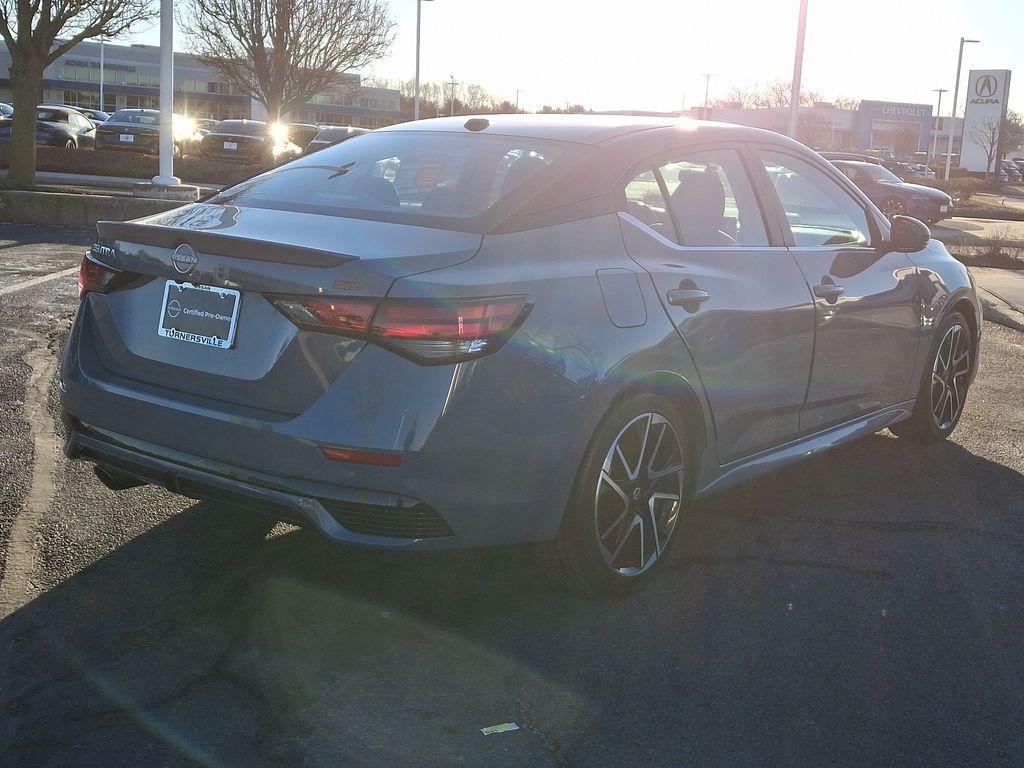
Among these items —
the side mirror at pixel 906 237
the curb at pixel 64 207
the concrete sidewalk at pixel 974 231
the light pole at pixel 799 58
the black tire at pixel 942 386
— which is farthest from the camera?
the light pole at pixel 799 58

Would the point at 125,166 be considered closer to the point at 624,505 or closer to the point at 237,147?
the point at 237,147

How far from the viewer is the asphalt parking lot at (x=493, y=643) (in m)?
2.88

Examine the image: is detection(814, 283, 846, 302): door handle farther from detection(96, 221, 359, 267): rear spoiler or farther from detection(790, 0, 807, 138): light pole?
detection(790, 0, 807, 138): light pole

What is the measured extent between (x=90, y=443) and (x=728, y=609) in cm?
207

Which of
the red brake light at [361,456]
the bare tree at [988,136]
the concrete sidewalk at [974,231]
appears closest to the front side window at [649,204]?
the red brake light at [361,456]

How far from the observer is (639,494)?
382cm

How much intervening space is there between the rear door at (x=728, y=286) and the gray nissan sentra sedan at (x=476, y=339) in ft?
0.04

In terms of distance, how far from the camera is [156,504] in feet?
14.9

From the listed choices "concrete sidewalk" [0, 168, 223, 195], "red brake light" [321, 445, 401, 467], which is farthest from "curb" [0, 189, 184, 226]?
"red brake light" [321, 445, 401, 467]

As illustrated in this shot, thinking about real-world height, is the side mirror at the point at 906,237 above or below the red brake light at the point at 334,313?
above

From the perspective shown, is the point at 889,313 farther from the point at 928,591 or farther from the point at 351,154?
the point at 351,154

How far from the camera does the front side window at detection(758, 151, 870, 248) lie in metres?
4.73

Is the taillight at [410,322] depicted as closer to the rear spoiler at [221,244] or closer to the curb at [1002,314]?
the rear spoiler at [221,244]

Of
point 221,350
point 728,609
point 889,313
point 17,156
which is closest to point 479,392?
point 221,350
